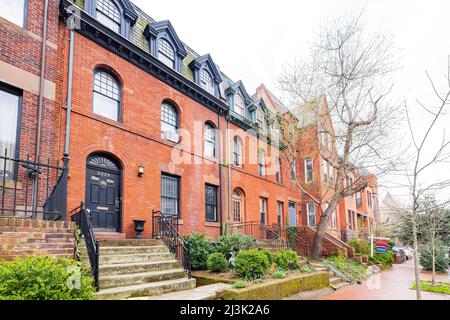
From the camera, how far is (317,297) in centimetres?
1022

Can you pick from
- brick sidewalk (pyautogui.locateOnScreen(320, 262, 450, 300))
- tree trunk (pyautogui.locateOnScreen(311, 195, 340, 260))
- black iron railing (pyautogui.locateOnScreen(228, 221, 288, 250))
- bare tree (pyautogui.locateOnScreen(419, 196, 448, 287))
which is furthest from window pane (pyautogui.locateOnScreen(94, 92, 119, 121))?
tree trunk (pyautogui.locateOnScreen(311, 195, 340, 260))

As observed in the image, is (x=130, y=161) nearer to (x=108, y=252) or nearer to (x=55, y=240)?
(x=108, y=252)

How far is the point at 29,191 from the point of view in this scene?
8.22m

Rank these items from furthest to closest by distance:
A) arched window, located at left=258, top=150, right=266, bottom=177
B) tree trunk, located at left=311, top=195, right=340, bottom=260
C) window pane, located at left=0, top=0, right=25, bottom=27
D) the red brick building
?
arched window, located at left=258, top=150, right=266, bottom=177 → tree trunk, located at left=311, top=195, right=340, bottom=260 → window pane, located at left=0, top=0, right=25, bottom=27 → the red brick building

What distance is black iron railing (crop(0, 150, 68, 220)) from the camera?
24.2ft

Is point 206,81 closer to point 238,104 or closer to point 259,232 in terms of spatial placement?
point 238,104

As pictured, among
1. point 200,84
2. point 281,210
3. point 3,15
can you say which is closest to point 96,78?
point 3,15

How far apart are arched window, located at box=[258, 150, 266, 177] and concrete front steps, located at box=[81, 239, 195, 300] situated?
1107 centimetres

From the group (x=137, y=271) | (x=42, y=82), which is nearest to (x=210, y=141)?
(x=42, y=82)

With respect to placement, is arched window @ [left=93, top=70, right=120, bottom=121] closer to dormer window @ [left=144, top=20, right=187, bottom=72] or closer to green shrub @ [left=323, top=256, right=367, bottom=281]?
dormer window @ [left=144, top=20, right=187, bottom=72]

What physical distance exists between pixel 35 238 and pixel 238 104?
47.1ft

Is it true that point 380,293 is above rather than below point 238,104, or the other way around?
below

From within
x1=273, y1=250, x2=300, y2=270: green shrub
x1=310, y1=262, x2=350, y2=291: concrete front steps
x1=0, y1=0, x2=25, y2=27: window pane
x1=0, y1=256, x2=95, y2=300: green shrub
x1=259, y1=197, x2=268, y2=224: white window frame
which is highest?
x1=0, y1=0, x2=25, y2=27: window pane

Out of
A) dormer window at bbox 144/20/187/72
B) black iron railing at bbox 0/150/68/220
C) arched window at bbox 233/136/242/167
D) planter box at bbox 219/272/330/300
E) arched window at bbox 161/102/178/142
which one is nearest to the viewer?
black iron railing at bbox 0/150/68/220
